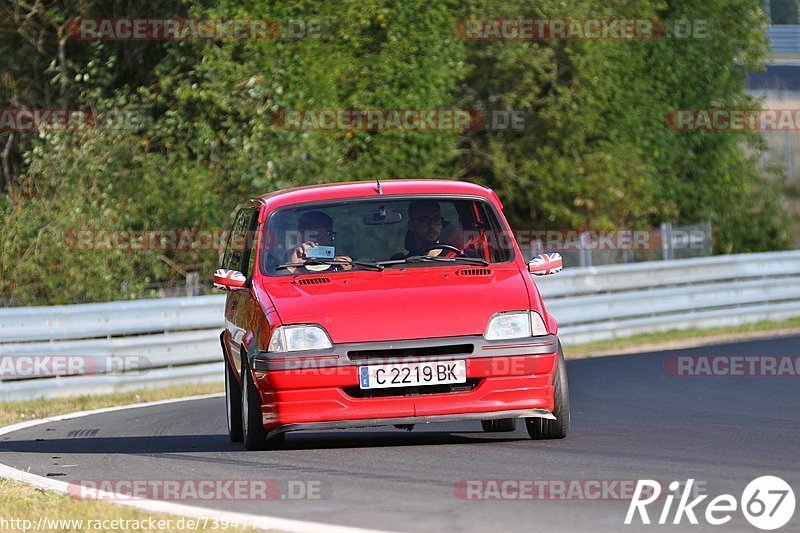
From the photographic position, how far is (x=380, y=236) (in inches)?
404

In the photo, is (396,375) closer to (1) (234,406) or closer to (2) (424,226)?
(2) (424,226)

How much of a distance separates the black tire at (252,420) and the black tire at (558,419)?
1.52 metres

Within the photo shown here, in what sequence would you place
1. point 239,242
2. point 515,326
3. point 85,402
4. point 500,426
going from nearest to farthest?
point 515,326 < point 500,426 < point 239,242 < point 85,402

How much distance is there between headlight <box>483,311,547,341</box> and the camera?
359 inches

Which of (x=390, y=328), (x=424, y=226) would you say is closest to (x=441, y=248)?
(x=424, y=226)

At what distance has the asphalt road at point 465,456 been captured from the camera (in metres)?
6.67

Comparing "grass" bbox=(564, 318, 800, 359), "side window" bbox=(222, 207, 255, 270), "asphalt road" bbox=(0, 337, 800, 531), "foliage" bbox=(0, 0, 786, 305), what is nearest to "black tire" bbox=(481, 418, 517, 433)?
"asphalt road" bbox=(0, 337, 800, 531)

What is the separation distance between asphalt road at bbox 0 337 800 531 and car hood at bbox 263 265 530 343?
2.29ft

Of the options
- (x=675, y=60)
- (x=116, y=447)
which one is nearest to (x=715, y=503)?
(x=116, y=447)

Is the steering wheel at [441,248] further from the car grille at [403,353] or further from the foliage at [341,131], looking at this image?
the foliage at [341,131]

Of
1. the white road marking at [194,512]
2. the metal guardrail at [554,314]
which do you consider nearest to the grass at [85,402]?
the metal guardrail at [554,314]

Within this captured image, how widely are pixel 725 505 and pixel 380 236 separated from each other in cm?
416

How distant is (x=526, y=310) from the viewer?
9.27m

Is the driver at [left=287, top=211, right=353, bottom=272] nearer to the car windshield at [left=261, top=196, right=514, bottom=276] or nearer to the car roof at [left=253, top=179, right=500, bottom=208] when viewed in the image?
the car windshield at [left=261, top=196, right=514, bottom=276]
